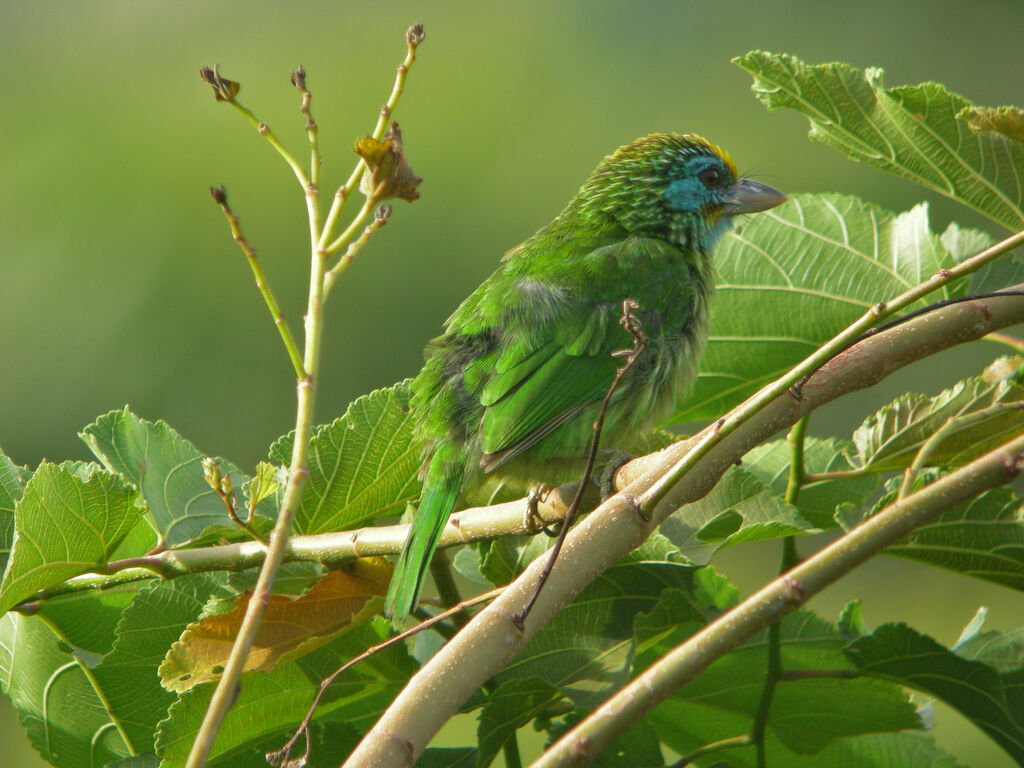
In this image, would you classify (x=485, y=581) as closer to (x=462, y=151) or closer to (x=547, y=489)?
(x=547, y=489)

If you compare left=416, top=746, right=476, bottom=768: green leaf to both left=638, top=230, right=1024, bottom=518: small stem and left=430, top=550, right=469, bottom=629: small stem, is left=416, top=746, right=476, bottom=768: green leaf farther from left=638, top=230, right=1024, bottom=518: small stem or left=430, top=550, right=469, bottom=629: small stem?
left=638, top=230, right=1024, bottom=518: small stem

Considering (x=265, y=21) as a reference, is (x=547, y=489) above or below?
below

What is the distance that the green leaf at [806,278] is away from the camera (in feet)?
6.78

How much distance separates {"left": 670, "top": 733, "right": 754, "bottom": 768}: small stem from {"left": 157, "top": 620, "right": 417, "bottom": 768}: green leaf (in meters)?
0.40

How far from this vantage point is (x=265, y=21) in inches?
429

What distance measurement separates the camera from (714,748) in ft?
5.13

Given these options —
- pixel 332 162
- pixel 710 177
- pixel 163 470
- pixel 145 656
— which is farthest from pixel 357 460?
pixel 332 162

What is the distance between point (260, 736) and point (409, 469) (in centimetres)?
59

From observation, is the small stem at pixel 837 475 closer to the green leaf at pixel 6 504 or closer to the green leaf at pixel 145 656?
the green leaf at pixel 145 656

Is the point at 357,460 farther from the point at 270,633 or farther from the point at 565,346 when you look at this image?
the point at 565,346

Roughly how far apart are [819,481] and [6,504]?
1.28 m

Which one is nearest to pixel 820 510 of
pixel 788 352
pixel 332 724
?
pixel 788 352

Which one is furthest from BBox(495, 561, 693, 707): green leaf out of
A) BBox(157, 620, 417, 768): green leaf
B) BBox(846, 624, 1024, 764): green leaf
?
BBox(846, 624, 1024, 764): green leaf

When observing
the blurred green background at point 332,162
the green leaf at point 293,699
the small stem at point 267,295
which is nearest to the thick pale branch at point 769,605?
the small stem at point 267,295
